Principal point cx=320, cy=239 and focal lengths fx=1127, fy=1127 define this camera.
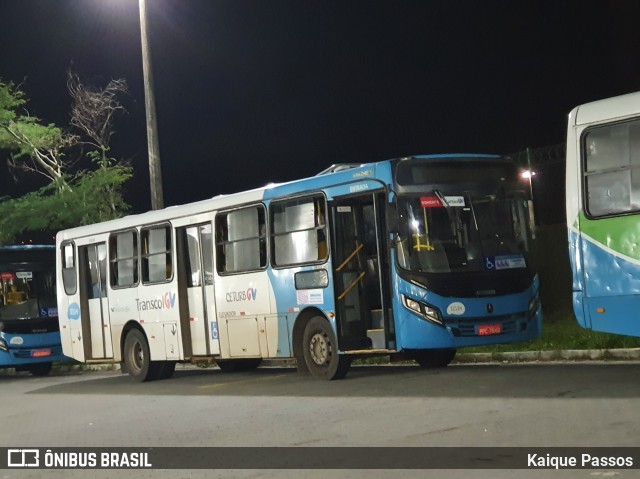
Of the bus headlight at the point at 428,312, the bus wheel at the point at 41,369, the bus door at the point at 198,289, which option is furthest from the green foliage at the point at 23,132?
the bus headlight at the point at 428,312

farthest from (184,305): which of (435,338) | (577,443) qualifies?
(577,443)

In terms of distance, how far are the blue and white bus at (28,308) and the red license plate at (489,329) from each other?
561 inches

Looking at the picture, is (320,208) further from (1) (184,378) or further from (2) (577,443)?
(2) (577,443)

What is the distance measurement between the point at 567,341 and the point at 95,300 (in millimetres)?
9449

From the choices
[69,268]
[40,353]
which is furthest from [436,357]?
[40,353]

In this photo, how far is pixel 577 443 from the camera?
9.12 m

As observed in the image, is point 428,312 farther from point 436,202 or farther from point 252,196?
point 252,196

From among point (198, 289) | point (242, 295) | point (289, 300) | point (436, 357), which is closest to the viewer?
point (289, 300)

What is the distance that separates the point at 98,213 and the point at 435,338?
1807 centimetres

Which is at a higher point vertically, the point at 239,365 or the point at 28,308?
the point at 28,308

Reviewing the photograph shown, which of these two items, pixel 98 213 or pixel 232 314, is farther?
pixel 98 213

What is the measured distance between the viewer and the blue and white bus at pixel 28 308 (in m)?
26.1

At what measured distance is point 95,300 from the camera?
870 inches

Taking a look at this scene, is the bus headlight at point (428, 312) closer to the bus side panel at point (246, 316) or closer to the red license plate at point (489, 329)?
the red license plate at point (489, 329)
